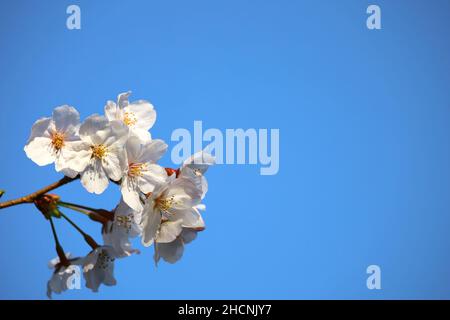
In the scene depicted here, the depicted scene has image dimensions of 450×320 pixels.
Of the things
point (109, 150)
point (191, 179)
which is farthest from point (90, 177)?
point (191, 179)

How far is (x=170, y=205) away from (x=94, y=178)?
0.24 meters

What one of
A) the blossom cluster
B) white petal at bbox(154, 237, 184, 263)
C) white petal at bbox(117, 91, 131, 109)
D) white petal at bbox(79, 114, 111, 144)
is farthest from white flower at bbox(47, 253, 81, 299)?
white petal at bbox(117, 91, 131, 109)

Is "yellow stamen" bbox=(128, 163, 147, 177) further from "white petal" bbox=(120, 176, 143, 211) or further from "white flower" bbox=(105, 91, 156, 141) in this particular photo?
"white flower" bbox=(105, 91, 156, 141)

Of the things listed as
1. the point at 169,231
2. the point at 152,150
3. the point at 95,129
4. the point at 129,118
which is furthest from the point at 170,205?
the point at 129,118

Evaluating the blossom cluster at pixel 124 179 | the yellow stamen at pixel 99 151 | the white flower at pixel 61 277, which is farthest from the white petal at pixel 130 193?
the white flower at pixel 61 277

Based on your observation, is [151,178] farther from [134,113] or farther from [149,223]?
[134,113]

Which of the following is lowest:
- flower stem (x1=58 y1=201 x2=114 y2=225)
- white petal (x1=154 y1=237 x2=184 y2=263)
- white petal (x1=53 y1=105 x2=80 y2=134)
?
white petal (x1=154 y1=237 x2=184 y2=263)

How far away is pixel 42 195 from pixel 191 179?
43 centimetres

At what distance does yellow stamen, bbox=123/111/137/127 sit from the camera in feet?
5.38

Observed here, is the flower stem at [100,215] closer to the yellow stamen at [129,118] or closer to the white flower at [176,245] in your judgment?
the white flower at [176,245]

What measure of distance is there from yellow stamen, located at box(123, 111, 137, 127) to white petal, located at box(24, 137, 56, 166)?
280 millimetres

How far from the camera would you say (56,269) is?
1.54m

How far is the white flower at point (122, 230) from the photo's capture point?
4.50 feet
